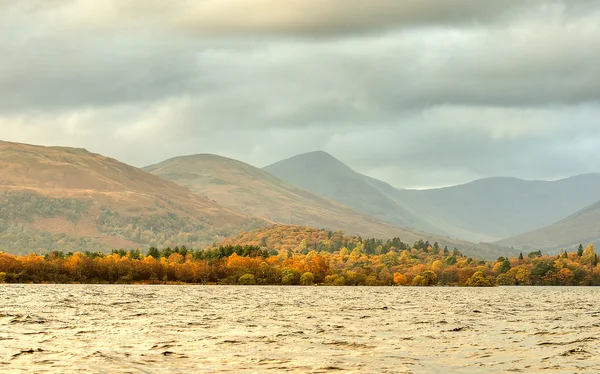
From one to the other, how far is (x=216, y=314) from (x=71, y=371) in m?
91.5

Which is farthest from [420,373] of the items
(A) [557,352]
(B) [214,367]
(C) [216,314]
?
(C) [216,314]

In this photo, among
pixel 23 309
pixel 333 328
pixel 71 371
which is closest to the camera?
pixel 71 371

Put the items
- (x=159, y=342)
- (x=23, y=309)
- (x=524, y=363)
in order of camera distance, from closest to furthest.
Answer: (x=524, y=363) → (x=159, y=342) → (x=23, y=309)

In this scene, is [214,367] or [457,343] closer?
[214,367]

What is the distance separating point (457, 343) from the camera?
107 m

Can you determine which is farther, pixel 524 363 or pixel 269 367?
pixel 524 363

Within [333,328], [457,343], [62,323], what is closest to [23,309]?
[62,323]

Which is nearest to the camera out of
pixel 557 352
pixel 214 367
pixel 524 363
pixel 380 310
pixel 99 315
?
pixel 214 367

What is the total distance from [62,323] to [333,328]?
43.9 meters

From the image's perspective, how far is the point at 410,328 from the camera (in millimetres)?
133625

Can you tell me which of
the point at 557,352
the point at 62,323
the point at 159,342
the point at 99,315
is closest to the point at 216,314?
the point at 99,315

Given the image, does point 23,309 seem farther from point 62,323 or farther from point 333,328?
point 333,328

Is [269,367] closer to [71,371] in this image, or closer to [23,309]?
[71,371]

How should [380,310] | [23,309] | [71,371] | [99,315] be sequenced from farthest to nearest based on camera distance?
[380,310], [23,309], [99,315], [71,371]
